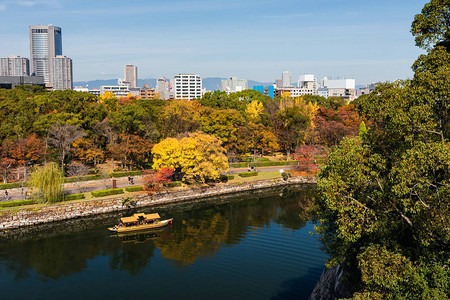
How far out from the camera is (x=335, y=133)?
70.4 metres

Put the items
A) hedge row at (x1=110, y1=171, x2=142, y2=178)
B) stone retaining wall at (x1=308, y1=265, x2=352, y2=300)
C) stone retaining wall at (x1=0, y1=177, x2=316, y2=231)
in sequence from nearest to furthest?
stone retaining wall at (x1=308, y1=265, x2=352, y2=300) → stone retaining wall at (x1=0, y1=177, x2=316, y2=231) → hedge row at (x1=110, y1=171, x2=142, y2=178)

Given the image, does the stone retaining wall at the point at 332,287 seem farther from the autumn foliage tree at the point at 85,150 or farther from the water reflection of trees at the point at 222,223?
the autumn foliage tree at the point at 85,150

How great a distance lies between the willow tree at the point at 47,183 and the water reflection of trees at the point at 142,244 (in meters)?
6.79

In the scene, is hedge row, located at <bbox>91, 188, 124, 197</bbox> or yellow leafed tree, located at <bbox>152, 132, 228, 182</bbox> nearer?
hedge row, located at <bbox>91, 188, 124, 197</bbox>

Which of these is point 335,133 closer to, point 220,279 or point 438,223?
point 220,279

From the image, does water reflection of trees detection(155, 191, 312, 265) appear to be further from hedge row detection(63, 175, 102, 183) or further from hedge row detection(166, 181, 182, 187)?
hedge row detection(63, 175, 102, 183)

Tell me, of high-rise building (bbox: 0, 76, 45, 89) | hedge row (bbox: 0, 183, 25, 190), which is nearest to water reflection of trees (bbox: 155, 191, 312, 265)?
hedge row (bbox: 0, 183, 25, 190)

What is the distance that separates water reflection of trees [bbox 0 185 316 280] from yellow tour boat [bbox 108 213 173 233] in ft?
3.26

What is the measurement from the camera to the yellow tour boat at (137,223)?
3619cm

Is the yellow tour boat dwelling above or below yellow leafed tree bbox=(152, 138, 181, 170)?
below

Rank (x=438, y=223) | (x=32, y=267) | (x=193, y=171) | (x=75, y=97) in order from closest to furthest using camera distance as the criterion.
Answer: (x=438, y=223), (x=32, y=267), (x=193, y=171), (x=75, y=97)

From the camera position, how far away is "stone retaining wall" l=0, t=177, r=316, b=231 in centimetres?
3856

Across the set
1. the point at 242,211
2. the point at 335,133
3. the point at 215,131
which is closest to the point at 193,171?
the point at 242,211

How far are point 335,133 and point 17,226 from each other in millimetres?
54567
